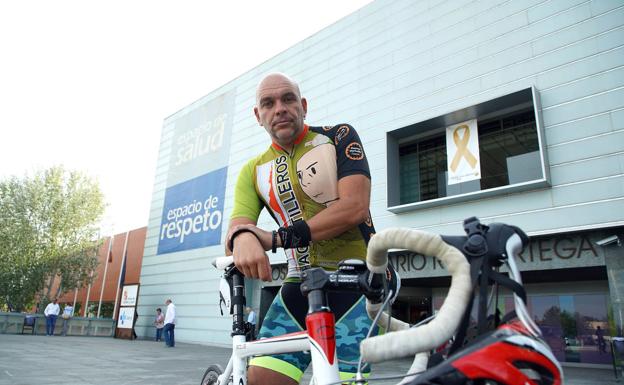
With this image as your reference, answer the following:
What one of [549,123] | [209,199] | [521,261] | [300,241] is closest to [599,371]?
[521,261]

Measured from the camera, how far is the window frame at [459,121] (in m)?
8.80

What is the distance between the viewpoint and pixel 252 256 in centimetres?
126

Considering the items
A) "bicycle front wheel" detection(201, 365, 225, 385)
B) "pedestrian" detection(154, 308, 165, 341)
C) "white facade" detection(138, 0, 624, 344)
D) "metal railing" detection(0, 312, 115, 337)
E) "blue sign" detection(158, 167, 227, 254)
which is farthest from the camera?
"metal railing" detection(0, 312, 115, 337)

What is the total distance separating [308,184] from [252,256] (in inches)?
21.8

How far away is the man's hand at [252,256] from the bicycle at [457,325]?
0.21 meters

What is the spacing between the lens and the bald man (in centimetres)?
142

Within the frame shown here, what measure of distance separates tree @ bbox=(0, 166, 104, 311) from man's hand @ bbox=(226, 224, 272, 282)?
91.8 ft

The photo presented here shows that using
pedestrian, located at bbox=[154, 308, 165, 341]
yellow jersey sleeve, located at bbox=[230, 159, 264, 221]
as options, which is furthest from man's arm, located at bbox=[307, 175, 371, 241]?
pedestrian, located at bbox=[154, 308, 165, 341]

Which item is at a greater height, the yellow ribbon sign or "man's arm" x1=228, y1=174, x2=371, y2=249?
the yellow ribbon sign

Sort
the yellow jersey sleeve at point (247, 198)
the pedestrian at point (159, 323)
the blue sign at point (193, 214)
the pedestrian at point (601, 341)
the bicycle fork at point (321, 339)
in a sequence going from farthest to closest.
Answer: the pedestrian at point (159, 323), the blue sign at point (193, 214), the pedestrian at point (601, 341), the yellow jersey sleeve at point (247, 198), the bicycle fork at point (321, 339)

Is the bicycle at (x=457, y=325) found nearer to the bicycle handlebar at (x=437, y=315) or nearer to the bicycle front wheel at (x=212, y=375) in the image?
the bicycle handlebar at (x=437, y=315)

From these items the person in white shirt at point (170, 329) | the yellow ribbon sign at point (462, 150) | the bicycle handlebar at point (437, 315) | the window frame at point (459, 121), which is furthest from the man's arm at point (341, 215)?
the person in white shirt at point (170, 329)

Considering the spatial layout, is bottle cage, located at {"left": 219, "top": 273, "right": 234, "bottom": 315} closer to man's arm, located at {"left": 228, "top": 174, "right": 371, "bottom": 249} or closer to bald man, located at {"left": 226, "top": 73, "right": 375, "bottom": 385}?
bald man, located at {"left": 226, "top": 73, "right": 375, "bottom": 385}

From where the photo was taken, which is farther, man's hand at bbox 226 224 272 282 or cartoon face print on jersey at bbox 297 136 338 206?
cartoon face print on jersey at bbox 297 136 338 206
